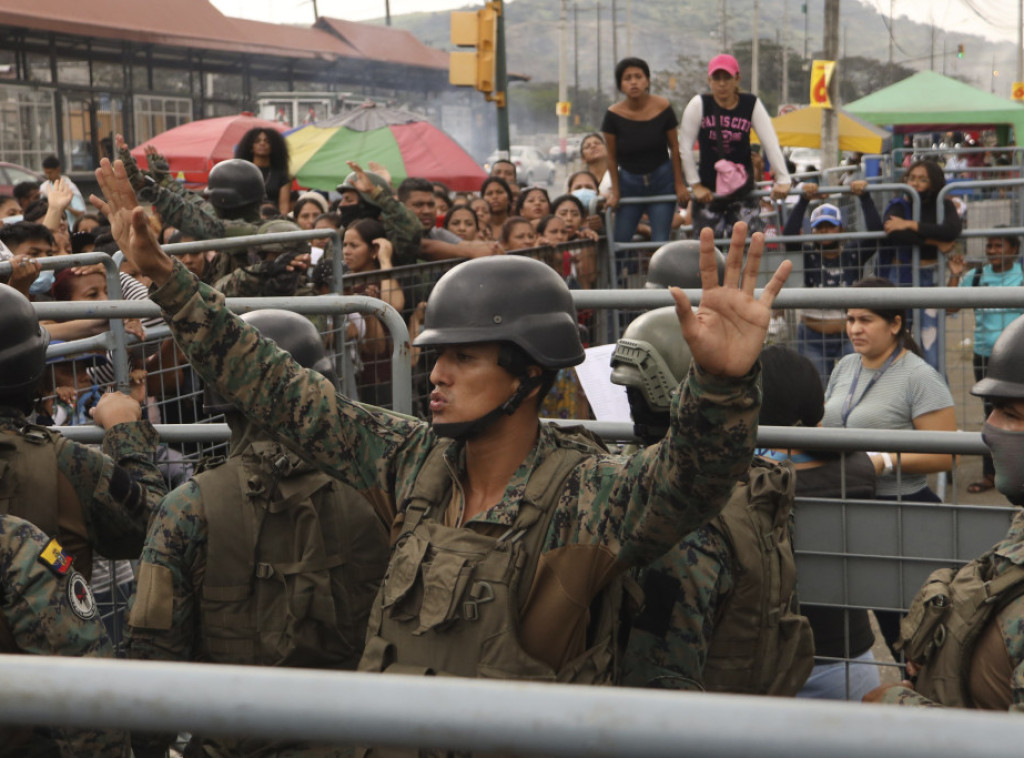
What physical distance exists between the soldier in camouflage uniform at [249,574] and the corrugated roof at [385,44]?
45.1 meters

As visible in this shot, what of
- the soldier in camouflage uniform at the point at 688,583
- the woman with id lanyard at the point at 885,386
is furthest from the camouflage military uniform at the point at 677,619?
the woman with id lanyard at the point at 885,386

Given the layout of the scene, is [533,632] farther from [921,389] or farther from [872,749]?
[921,389]

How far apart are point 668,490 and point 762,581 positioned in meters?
0.63

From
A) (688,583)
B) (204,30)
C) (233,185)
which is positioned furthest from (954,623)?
(204,30)

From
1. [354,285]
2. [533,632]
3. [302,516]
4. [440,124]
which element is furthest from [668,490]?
[440,124]

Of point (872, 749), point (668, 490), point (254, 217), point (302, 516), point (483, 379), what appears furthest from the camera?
point (254, 217)

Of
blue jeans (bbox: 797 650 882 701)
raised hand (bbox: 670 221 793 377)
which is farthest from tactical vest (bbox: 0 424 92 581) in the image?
blue jeans (bbox: 797 650 882 701)

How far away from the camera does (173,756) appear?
16.1 feet

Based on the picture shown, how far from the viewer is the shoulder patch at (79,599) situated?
2.69m

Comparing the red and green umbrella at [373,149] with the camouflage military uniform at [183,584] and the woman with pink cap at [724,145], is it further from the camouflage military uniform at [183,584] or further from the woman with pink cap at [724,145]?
the camouflage military uniform at [183,584]

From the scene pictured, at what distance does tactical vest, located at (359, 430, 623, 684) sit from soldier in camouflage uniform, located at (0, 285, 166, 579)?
1.14 meters

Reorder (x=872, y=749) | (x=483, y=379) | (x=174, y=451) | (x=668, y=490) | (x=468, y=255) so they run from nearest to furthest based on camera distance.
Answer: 1. (x=872, y=749)
2. (x=668, y=490)
3. (x=483, y=379)
4. (x=174, y=451)
5. (x=468, y=255)

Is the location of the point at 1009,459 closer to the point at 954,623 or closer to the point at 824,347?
the point at 954,623

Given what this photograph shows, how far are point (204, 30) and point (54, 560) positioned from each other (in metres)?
34.1
